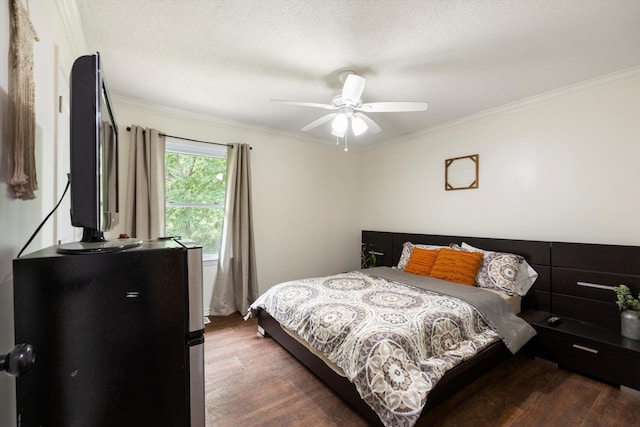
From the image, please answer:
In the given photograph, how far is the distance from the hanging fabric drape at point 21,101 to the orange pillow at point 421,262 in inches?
124

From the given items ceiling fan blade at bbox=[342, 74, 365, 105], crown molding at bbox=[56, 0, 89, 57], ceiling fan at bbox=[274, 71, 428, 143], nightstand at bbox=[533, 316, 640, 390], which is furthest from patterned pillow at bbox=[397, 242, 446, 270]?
crown molding at bbox=[56, 0, 89, 57]

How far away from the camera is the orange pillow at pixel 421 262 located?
10.1 ft

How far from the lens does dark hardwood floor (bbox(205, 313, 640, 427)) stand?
5.45ft

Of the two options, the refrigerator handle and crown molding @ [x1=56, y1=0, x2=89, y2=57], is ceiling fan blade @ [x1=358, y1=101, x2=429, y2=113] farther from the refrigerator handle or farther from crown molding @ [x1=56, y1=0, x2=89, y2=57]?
the refrigerator handle

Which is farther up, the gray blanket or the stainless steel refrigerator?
the stainless steel refrigerator

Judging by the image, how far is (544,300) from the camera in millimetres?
2590

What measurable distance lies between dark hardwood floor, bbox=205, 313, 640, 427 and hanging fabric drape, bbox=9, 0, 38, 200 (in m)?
1.60

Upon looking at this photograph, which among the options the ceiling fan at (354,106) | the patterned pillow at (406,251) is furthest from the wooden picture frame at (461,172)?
the ceiling fan at (354,106)

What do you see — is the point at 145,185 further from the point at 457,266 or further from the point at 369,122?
the point at 457,266

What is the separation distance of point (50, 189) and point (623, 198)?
12.9 feet

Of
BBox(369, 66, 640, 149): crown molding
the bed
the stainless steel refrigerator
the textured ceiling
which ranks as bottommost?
the bed

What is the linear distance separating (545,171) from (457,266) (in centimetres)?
126

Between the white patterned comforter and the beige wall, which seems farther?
the beige wall

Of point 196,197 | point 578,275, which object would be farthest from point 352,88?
point 578,275
